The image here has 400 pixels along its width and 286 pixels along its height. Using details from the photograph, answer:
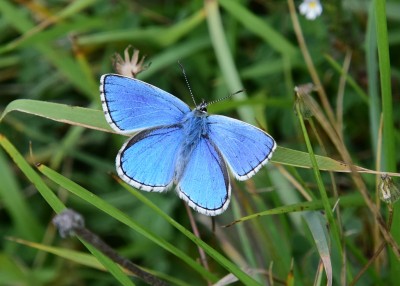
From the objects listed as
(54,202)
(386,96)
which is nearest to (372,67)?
(386,96)

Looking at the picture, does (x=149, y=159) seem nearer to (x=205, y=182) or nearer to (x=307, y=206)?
(x=205, y=182)

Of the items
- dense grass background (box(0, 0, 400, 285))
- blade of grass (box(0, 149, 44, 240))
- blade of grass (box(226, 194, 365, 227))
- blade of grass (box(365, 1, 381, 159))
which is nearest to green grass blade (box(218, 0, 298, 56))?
dense grass background (box(0, 0, 400, 285))

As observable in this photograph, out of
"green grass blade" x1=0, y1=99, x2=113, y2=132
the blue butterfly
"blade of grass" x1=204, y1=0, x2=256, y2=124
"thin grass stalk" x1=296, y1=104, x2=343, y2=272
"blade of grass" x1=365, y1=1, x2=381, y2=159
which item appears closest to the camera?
"thin grass stalk" x1=296, y1=104, x2=343, y2=272

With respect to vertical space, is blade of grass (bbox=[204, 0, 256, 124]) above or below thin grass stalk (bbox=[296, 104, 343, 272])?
above

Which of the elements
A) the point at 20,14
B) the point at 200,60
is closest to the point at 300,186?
the point at 200,60

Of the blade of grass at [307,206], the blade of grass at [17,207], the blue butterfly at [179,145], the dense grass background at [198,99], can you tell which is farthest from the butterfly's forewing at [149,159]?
the blade of grass at [17,207]

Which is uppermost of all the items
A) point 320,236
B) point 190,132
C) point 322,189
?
point 190,132

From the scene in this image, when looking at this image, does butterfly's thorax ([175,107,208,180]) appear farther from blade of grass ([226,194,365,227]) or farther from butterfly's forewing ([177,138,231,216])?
blade of grass ([226,194,365,227])
